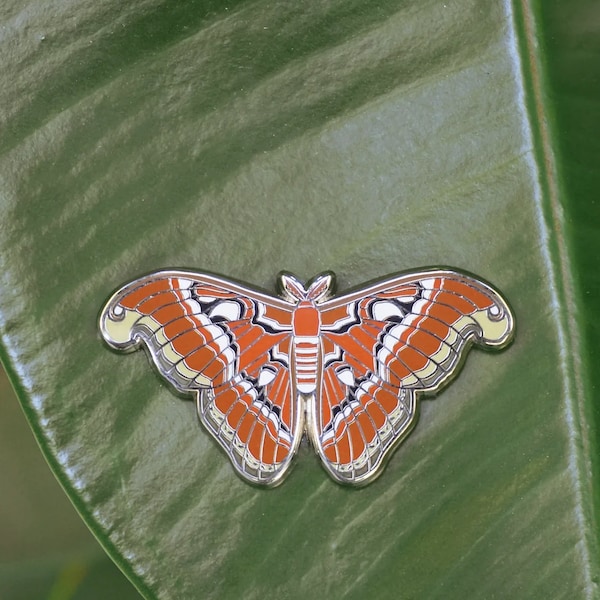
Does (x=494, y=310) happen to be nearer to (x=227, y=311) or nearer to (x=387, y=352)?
(x=387, y=352)

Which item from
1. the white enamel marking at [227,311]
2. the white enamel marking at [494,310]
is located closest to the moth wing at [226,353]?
the white enamel marking at [227,311]

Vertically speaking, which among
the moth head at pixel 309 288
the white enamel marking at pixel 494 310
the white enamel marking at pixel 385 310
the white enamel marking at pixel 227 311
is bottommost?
the white enamel marking at pixel 494 310

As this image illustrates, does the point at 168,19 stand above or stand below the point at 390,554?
above

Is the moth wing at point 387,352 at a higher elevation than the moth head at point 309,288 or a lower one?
lower

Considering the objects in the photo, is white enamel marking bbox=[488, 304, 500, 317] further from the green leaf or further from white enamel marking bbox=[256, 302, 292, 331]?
white enamel marking bbox=[256, 302, 292, 331]

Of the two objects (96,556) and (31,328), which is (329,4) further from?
(96,556)

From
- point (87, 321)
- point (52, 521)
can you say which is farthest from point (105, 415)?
point (52, 521)

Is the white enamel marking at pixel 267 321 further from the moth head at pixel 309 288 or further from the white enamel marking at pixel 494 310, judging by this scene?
the white enamel marking at pixel 494 310
